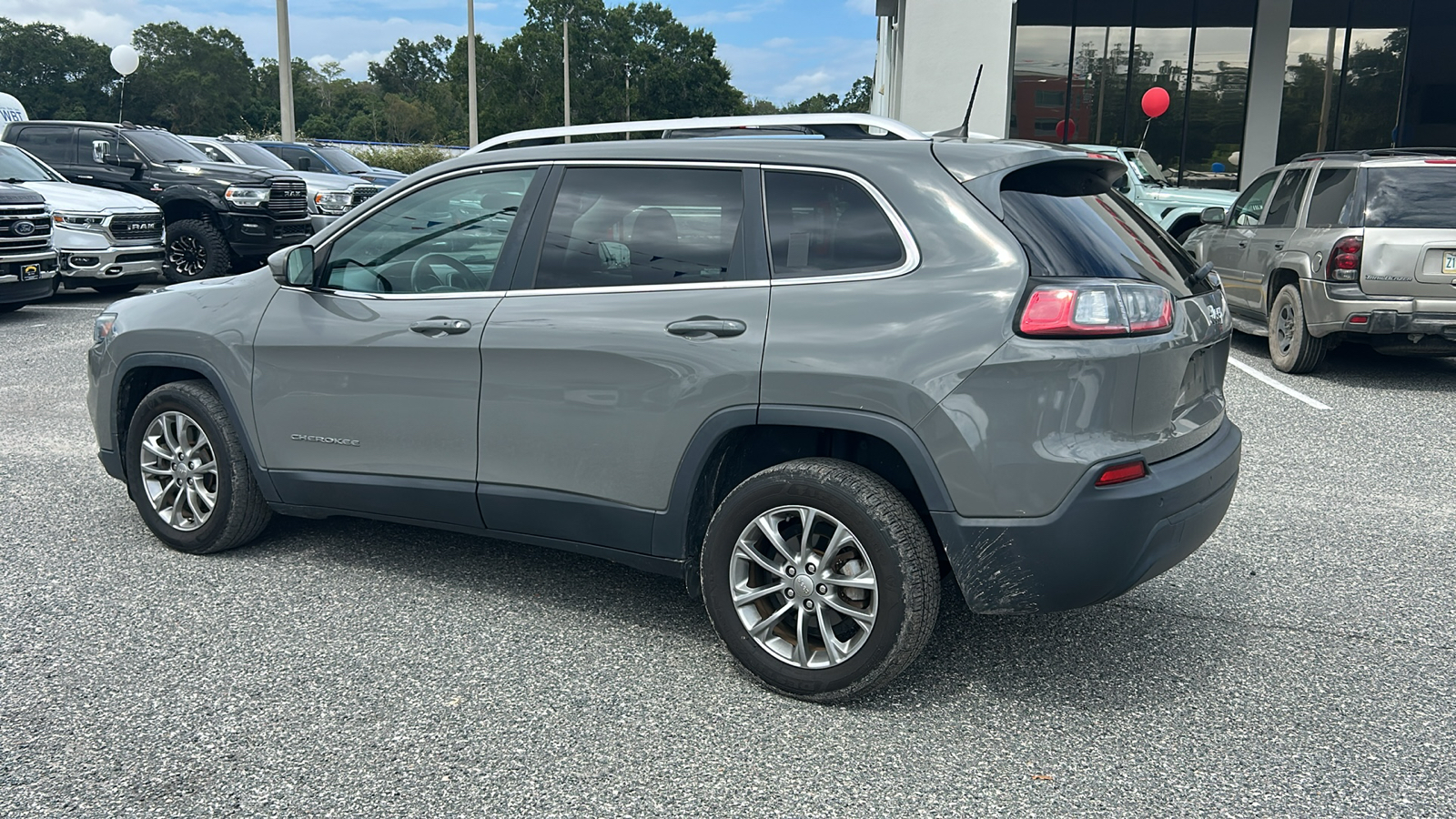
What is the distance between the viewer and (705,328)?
138 inches

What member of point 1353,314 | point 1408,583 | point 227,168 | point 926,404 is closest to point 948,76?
point 227,168

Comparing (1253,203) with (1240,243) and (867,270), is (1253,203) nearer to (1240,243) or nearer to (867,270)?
(1240,243)

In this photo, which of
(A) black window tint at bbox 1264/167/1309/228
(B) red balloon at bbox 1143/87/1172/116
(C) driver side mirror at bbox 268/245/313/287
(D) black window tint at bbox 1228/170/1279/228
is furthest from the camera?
(B) red balloon at bbox 1143/87/1172/116

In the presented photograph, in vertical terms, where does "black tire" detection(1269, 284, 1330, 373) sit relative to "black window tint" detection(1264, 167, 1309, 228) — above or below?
below

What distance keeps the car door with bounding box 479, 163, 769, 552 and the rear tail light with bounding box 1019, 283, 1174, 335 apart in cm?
79

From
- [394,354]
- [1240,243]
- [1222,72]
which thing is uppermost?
[1222,72]

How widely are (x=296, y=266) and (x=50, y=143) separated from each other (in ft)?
45.5

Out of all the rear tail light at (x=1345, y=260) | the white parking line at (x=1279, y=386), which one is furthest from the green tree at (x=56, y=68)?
the rear tail light at (x=1345, y=260)

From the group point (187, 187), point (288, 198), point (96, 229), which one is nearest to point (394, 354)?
point (96, 229)

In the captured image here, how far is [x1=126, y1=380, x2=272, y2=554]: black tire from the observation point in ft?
15.1

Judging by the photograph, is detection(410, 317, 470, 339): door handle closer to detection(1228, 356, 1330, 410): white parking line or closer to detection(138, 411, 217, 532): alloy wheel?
detection(138, 411, 217, 532): alloy wheel

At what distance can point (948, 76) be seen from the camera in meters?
21.1

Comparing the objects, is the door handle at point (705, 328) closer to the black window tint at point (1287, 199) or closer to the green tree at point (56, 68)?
the black window tint at point (1287, 199)

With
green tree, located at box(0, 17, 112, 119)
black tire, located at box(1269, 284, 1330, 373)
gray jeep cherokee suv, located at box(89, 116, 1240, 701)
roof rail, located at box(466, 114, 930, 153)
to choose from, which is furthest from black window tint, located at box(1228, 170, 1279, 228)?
green tree, located at box(0, 17, 112, 119)
